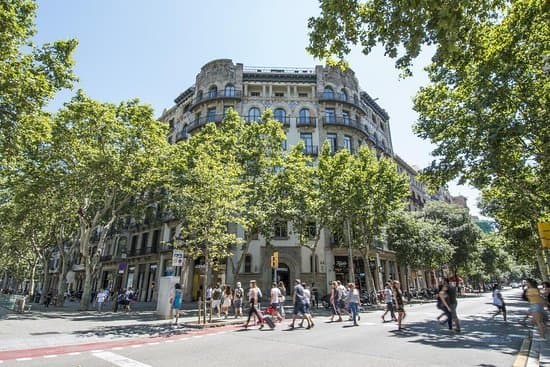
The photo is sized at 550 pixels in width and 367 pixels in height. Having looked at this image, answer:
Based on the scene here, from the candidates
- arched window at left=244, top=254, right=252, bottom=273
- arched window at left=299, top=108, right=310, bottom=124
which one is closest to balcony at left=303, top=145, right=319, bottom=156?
arched window at left=299, top=108, right=310, bottom=124

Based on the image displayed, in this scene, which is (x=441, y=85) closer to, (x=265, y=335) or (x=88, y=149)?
(x=265, y=335)

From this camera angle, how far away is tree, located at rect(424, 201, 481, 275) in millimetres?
38156

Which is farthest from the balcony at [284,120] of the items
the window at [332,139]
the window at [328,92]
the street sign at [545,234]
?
the street sign at [545,234]

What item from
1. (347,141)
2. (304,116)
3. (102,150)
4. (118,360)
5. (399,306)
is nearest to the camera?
(118,360)

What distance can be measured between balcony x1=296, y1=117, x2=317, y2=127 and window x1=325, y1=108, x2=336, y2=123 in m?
1.51

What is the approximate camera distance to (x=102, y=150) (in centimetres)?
2070

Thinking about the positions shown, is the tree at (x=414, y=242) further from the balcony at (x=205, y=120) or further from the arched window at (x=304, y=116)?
the balcony at (x=205, y=120)

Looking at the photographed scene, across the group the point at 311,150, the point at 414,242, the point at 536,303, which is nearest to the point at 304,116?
the point at 311,150

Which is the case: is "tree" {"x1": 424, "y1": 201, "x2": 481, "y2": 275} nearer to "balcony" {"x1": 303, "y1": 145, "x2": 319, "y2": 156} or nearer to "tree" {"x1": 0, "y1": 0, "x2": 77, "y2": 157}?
"balcony" {"x1": 303, "y1": 145, "x2": 319, "y2": 156}

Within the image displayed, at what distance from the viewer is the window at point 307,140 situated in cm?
3325

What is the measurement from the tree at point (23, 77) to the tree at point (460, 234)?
3789cm

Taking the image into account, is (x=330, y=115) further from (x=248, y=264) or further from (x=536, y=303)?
(x=536, y=303)

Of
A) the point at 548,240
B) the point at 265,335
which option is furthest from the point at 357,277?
the point at 548,240

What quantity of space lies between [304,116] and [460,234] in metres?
23.4
